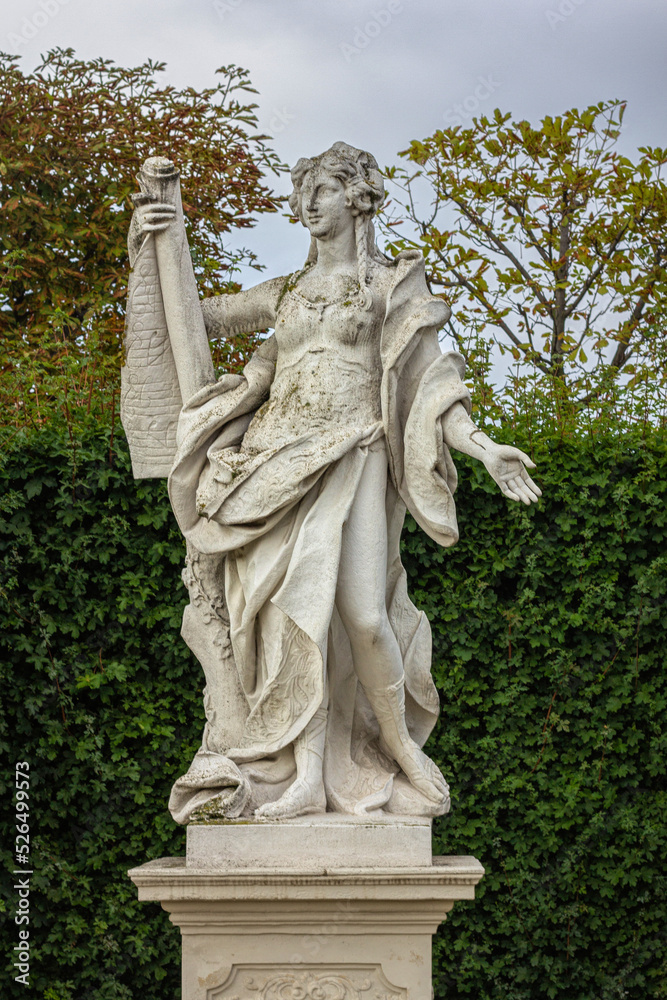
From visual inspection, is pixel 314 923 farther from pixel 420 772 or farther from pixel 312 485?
pixel 312 485

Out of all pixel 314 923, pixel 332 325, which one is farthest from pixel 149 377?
pixel 314 923

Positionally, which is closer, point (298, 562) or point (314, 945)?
point (314, 945)

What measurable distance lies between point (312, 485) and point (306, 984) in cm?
155

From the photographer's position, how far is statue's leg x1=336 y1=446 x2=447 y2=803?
4.43 meters

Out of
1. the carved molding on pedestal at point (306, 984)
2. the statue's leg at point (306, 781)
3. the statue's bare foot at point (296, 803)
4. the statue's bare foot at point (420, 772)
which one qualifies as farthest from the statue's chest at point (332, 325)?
the carved molding on pedestal at point (306, 984)

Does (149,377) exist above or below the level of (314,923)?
above

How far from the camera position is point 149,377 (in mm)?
4848

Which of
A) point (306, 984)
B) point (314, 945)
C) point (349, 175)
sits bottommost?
point (306, 984)

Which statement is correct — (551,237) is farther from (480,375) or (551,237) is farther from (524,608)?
(524,608)

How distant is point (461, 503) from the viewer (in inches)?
256

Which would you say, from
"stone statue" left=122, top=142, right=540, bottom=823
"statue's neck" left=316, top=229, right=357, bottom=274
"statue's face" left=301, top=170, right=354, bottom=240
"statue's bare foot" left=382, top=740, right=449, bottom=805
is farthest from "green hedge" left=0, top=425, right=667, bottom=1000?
"statue's face" left=301, top=170, right=354, bottom=240

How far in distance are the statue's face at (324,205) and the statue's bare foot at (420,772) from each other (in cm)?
175

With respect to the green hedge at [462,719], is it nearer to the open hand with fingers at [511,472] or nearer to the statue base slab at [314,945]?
the statue base slab at [314,945]

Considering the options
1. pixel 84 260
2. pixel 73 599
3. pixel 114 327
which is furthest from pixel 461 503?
pixel 84 260
